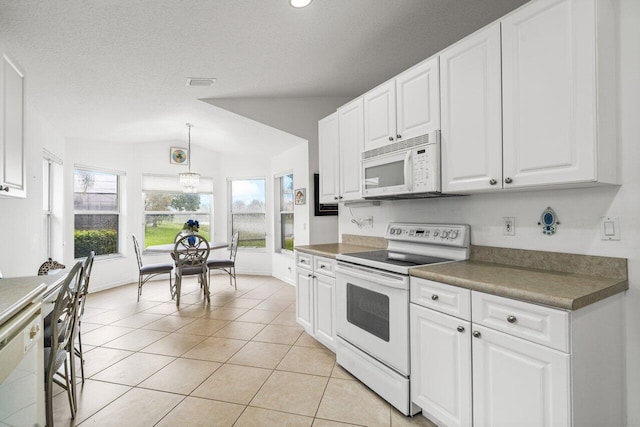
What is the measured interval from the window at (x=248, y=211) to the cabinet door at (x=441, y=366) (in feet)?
15.5

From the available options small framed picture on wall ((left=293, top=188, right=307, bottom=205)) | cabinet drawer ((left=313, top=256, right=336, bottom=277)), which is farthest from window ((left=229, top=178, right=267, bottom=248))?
cabinet drawer ((left=313, top=256, right=336, bottom=277))

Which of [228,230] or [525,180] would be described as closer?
[525,180]

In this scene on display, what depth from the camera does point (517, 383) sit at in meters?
1.35

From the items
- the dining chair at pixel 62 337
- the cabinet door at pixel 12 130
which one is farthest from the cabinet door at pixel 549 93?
the cabinet door at pixel 12 130

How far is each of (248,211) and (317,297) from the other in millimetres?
3854

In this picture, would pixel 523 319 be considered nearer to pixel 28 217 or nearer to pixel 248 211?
pixel 28 217

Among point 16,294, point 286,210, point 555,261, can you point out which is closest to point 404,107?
point 555,261

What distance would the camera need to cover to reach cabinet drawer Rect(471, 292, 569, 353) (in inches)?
48.2

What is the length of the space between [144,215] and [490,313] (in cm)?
597

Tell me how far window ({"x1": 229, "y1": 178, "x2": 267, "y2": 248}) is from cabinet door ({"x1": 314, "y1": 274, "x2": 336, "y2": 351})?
3524mm

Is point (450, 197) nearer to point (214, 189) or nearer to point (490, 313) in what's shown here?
point (490, 313)

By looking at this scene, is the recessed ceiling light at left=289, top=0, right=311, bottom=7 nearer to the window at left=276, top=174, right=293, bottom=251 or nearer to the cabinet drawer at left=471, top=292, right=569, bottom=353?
the cabinet drawer at left=471, top=292, right=569, bottom=353

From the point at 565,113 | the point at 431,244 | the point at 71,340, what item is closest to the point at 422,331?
the point at 431,244

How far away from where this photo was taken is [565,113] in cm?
144
